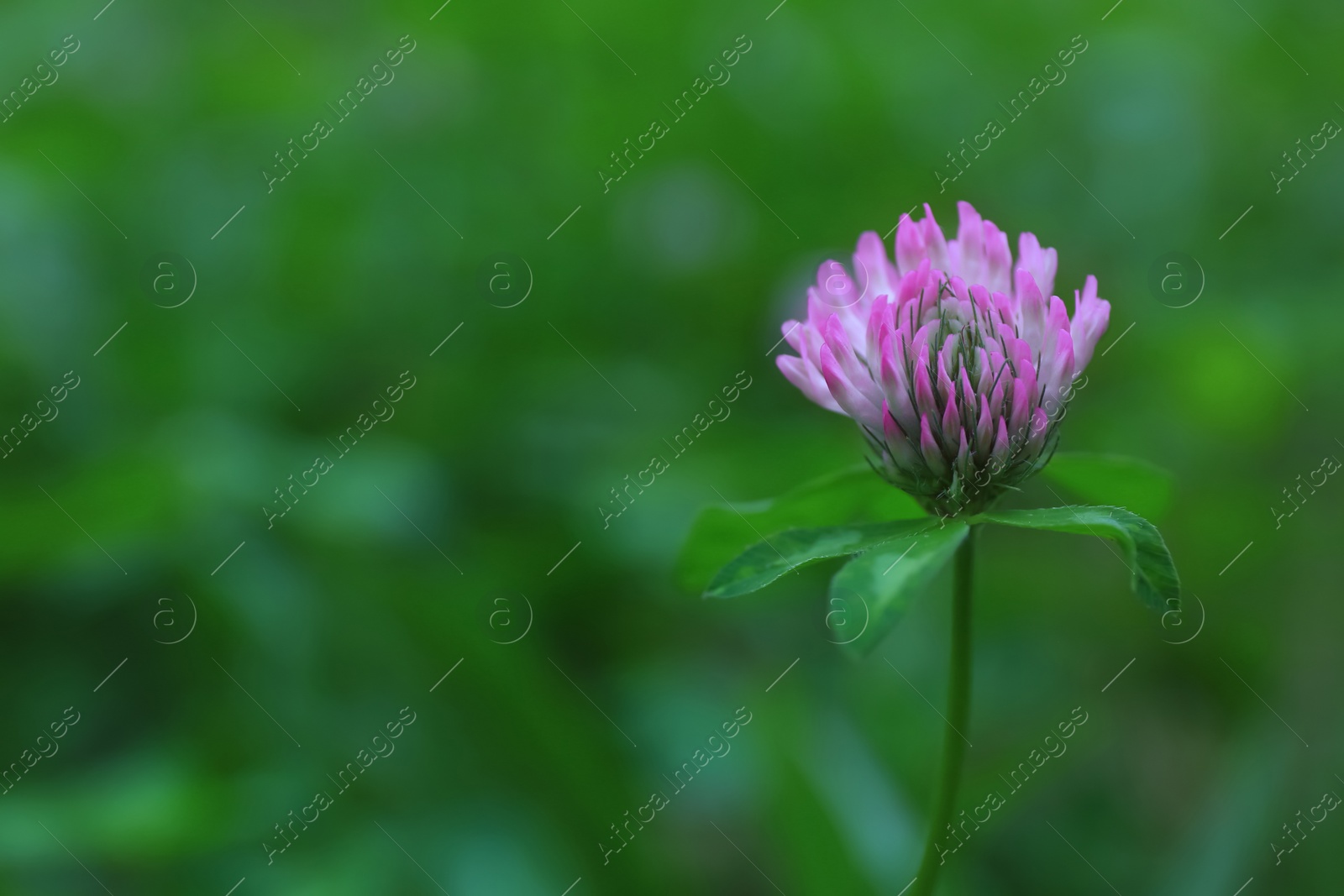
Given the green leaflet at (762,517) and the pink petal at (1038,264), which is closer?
the pink petal at (1038,264)

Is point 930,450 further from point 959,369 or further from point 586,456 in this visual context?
point 586,456

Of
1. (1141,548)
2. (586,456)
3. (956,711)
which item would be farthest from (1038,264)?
(586,456)

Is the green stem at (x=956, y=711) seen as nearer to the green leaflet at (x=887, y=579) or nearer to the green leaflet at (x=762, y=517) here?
the green leaflet at (x=887, y=579)

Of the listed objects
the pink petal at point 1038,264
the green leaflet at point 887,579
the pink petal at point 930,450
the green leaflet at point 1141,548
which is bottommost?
the green leaflet at point 1141,548

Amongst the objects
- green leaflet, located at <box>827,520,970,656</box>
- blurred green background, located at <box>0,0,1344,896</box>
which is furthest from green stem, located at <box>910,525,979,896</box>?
blurred green background, located at <box>0,0,1344,896</box>

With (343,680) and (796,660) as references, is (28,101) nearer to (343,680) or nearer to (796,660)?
(343,680)

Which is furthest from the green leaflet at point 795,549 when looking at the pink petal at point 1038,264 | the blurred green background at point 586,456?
the blurred green background at point 586,456
